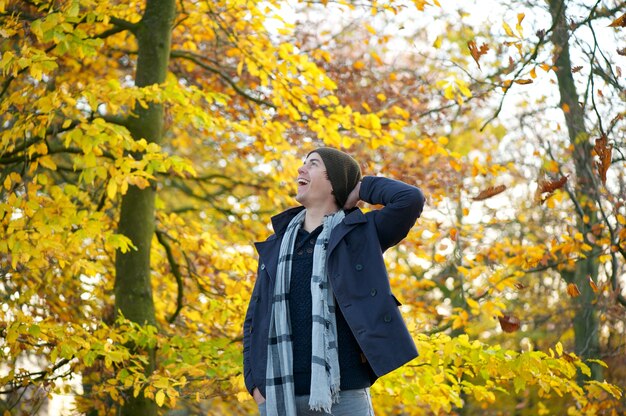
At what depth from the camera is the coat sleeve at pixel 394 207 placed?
117 inches

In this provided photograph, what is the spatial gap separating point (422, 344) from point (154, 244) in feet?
11.6

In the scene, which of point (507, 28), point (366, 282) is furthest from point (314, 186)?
point (507, 28)

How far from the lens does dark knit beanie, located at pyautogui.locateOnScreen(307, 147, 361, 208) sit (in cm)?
321

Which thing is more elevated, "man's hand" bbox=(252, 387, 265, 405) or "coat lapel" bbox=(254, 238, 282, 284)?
"coat lapel" bbox=(254, 238, 282, 284)

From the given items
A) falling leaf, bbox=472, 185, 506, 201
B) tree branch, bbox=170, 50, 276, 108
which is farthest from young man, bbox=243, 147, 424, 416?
tree branch, bbox=170, 50, 276, 108

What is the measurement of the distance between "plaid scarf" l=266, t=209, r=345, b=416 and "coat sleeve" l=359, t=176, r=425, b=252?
178 millimetres

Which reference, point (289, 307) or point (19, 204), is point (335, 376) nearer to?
point (289, 307)

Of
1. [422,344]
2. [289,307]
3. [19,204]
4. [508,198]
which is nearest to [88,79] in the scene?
[19,204]

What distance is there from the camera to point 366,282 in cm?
293

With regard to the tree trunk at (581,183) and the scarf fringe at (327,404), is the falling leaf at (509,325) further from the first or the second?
the tree trunk at (581,183)

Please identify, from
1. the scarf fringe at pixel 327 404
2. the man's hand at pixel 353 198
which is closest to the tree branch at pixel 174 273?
the man's hand at pixel 353 198

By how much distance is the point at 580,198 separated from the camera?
7500mm

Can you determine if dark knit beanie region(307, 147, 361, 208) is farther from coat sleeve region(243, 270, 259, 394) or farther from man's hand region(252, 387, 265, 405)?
man's hand region(252, 387, 265, 405)

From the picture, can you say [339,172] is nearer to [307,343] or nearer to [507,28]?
[307,343]
